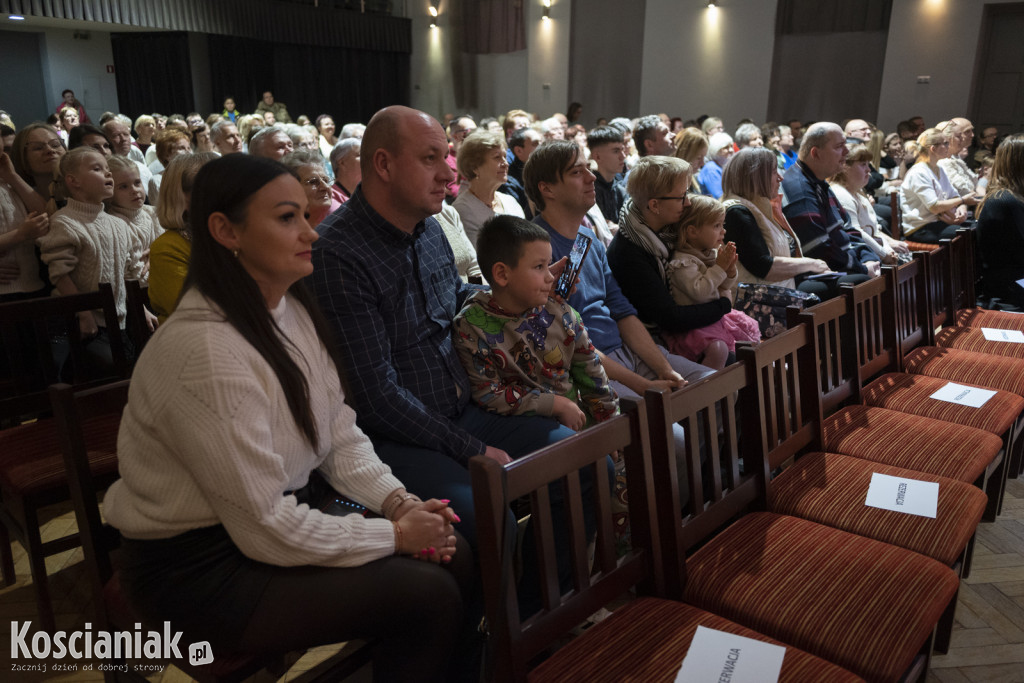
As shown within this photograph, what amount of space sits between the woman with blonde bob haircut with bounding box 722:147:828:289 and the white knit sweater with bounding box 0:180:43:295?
3.02m

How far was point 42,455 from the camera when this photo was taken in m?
2.09

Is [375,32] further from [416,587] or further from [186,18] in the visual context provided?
[416,587]

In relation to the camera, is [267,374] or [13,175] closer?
[267,374]

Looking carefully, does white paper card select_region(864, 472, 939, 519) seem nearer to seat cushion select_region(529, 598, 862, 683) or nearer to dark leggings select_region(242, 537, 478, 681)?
seat cushion select_region(529, 598, 862, 683)

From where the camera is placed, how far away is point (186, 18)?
11.7 m

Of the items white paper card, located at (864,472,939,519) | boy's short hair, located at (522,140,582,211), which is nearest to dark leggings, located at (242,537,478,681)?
white paper card, located at (864,472,939,519)

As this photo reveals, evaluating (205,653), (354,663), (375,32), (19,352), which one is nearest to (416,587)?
(354,663)

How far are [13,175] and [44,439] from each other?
1.76m

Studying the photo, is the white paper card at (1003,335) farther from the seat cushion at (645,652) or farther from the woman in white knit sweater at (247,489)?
the woman in white knit sweater at (247,489)

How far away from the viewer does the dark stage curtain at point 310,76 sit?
14.1 meters

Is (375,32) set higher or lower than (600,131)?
higher

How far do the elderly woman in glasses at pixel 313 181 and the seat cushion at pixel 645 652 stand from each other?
2133 mm

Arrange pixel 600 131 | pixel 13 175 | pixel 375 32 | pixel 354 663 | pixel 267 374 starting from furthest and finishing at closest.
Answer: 1. pixel 375 32
2. pixel 600 131
3. pixel 13 175
4. pixel 354 663
5. pixel 267 374

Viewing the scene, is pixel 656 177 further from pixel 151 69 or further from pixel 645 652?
pixel 151 69
